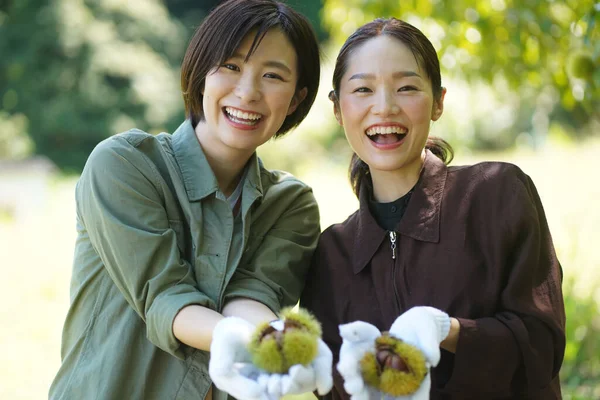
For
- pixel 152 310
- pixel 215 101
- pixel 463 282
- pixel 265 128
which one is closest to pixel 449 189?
pixel 463 282

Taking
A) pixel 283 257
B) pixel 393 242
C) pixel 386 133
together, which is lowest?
pixel 283 257

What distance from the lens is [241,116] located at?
2543 mm

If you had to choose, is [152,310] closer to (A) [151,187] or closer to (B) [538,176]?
(A) [151,187]

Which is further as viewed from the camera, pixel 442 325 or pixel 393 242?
pixel 393 242

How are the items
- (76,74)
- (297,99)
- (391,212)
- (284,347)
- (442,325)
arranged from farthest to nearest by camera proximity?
1. (76,74)
2. (297,99)
3. (391,212)
4. (442,325)
5. (284,347)

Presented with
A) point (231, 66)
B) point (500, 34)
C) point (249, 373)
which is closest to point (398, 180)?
point (231, 66)

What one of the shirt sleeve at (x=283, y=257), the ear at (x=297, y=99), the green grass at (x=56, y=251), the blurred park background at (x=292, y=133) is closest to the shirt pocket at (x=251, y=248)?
the shirt sleeve at (x=283, y=257)

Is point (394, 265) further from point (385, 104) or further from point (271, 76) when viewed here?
point (271, 76)

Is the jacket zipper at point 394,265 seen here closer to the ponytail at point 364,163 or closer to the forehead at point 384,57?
the ponytail at point 364,163

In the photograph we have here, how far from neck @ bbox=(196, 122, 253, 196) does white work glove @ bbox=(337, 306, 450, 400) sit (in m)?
0.95

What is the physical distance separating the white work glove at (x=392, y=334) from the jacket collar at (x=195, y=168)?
2.79ft

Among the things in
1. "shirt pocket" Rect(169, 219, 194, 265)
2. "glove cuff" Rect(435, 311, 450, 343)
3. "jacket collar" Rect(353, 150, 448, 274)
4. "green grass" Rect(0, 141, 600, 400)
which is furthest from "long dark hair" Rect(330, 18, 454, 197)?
"green grass" Rect(0, 141, 600, 400)

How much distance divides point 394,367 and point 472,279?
58 cm

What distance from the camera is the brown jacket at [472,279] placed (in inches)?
86.0
